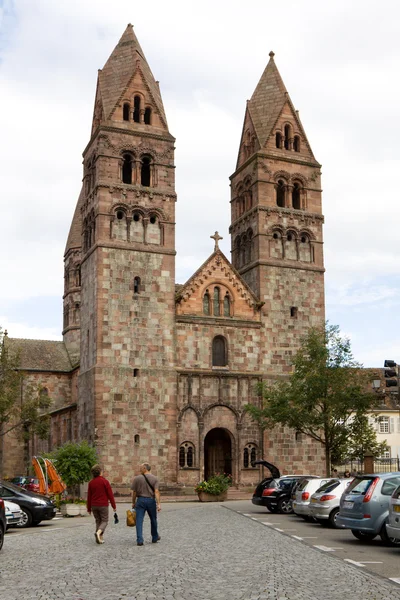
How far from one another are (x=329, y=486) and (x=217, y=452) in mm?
24872

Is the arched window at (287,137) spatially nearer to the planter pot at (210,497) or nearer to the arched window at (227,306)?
the arched window at (227,306)

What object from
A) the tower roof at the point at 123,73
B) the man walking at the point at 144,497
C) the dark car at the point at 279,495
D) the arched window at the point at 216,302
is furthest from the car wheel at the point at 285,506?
the tower roof at the point at 123,73

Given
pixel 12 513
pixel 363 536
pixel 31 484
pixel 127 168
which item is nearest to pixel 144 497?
pixel 363 536

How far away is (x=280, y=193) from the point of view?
53344 millimetres

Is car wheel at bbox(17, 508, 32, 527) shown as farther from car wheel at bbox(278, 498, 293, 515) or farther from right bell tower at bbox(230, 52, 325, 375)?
right bell tower at bbox(230, 52, 325, 375)

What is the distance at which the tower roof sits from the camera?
163 feet

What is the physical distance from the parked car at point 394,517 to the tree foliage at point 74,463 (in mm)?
18652

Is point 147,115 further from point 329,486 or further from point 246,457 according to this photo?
point 329,486

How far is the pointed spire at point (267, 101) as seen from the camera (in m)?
53.4

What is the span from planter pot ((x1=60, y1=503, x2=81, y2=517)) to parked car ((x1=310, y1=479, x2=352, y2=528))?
439 inches

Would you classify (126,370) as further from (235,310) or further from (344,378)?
(344,378)

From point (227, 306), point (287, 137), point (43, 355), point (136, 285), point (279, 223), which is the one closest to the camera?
point (136, 285)

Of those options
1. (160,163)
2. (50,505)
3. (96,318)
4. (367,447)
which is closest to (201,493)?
(367,447)

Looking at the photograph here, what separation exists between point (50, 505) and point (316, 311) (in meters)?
28.9
